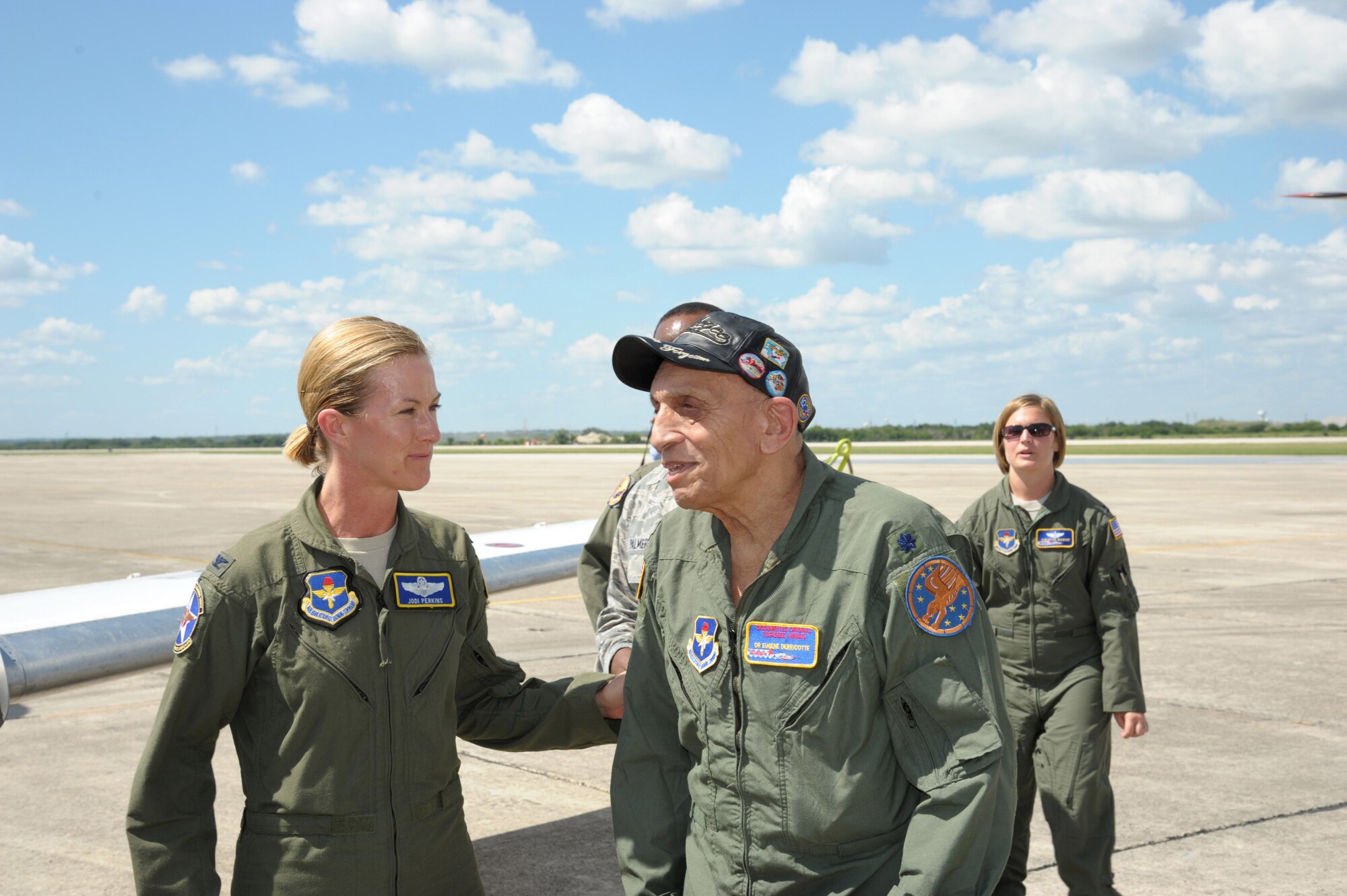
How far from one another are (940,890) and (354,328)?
6.81ft

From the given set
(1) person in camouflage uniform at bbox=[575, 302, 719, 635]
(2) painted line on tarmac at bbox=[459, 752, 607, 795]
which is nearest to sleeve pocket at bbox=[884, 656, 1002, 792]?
(1) person in camouflage uniform at bbox=[575, 302, 719, 635]

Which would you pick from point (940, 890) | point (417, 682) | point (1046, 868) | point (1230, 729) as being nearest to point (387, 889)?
point (417, 682)

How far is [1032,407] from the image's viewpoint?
594cm

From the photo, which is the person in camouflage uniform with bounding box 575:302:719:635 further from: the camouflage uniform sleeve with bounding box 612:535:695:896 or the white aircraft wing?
the white aircraft wing

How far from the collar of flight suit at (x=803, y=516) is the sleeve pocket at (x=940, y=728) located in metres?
0.39

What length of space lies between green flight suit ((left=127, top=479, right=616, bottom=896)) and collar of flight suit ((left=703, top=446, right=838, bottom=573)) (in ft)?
3.14

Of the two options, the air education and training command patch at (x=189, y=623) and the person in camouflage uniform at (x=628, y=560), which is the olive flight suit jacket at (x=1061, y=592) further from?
the air education and training command patch at (x=189, y=623)

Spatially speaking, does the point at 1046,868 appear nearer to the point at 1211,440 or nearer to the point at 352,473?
the point at 352,473

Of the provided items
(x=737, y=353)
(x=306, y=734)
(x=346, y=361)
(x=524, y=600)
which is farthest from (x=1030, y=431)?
(x=524, y=600)

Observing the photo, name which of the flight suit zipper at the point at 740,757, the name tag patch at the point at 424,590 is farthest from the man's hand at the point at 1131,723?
the name tag patch at the point at 424,590

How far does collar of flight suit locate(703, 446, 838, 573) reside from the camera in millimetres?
2527

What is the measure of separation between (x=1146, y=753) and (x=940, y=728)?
6072mm

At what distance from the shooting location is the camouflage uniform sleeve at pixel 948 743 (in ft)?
7.38

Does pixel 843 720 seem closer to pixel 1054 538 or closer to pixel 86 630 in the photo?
pixel 1054 538
